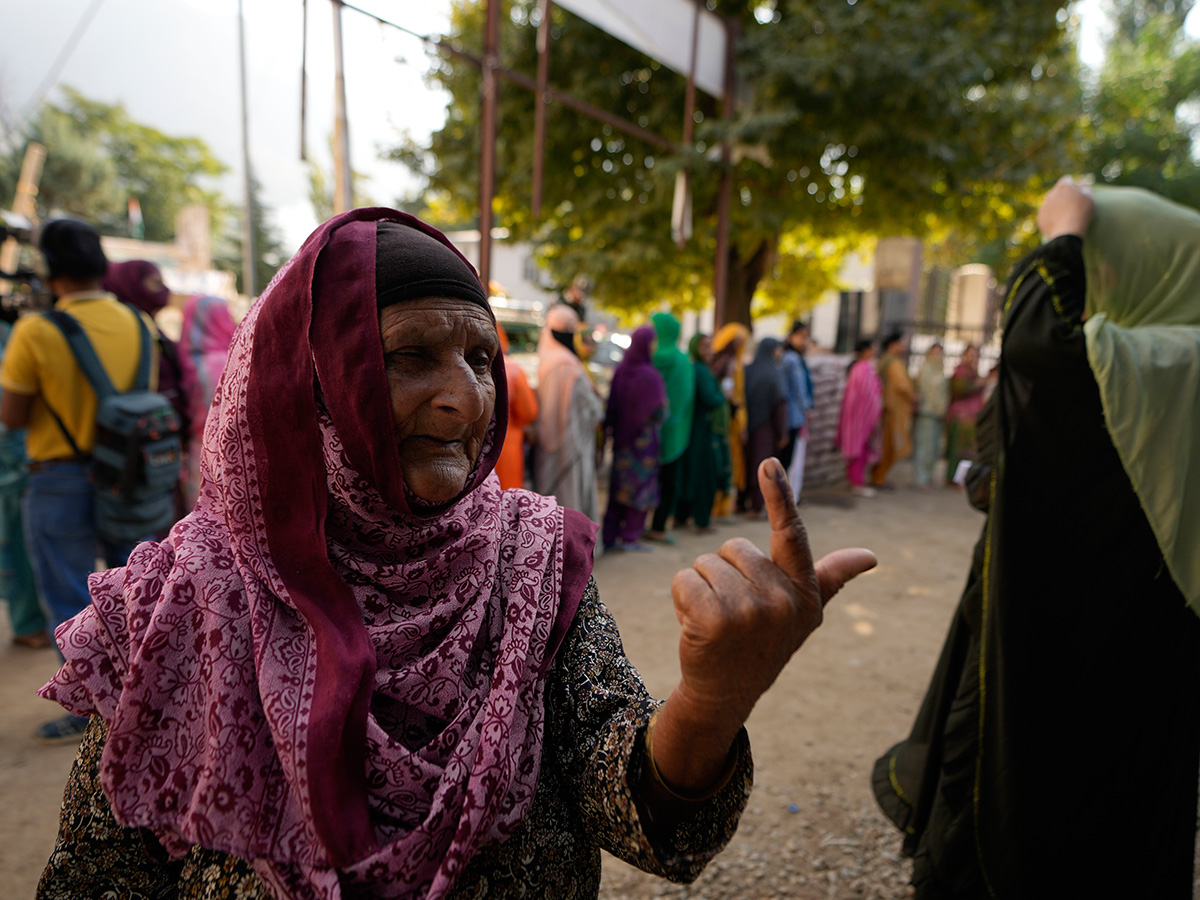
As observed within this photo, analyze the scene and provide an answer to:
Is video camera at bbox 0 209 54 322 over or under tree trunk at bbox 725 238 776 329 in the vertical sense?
under

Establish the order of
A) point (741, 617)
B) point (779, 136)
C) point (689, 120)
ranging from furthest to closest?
1. point (779, 136)
2. point (689, 120)
3. point (741, 617)

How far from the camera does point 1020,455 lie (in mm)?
2213

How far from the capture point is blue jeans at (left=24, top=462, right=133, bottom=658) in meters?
3.06

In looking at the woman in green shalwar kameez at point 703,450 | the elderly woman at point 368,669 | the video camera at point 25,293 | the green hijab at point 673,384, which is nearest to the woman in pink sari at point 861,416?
the woman in green shalwar kameez at point 703,450

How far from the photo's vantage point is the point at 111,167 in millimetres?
30938

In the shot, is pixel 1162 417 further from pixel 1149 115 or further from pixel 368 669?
pixel 1149 115

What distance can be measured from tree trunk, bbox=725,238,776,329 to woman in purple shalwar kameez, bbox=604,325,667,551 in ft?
22.0

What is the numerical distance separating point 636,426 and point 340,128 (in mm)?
3522

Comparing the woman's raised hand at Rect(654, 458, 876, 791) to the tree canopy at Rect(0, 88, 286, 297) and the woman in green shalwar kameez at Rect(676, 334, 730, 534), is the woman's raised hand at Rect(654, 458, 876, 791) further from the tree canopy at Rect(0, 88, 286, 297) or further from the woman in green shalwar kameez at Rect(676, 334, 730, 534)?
the tree canopy at Rect(0, 88, 286, 297)

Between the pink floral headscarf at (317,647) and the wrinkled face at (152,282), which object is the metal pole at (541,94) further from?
the pink floral headscarf at (317,647)

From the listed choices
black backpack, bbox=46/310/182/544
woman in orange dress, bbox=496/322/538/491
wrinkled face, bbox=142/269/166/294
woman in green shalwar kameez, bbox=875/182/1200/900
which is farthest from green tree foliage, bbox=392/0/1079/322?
woman in green shalwar kameez, bbox=875/182/1200/900

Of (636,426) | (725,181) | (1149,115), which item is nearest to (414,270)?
(636,426)

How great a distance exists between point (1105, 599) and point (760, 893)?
1.43m

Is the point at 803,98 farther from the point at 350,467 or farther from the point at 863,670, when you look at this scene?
the point at 350,467
